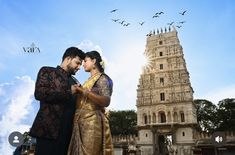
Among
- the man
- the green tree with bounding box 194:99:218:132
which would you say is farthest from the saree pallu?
the green tree with bounding box 194:99:218:132

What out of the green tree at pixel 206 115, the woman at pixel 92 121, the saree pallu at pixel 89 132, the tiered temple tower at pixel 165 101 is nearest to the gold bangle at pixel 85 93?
the woman at pixel 92 121

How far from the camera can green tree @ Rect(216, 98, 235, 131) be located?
4366cm

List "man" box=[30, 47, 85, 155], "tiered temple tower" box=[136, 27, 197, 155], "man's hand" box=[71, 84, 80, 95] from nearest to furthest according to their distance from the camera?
"man" box=[30, 47, 85, 155] → "man's hand" box=[71, 84, 80, 95] → "tiered temple tower" box=[136, 27, 197, 155]

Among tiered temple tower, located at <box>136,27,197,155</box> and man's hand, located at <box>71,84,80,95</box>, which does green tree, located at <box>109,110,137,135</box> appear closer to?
tiered temple tower, located at <box>136,27,197,155</box>

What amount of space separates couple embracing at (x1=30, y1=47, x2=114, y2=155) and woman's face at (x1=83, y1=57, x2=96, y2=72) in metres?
0.05

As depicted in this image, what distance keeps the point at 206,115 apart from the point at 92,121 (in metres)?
47.8

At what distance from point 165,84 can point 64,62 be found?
118ft

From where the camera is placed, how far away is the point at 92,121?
12.1 ft

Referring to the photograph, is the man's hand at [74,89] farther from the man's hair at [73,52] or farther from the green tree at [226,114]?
the green tree at [226,114]

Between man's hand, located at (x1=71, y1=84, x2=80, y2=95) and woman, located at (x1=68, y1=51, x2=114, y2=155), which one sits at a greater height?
man's hand, located at (x1=71, y1=84, x2=80, y2=95)

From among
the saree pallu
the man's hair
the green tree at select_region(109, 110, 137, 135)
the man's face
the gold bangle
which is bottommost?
the saree pallu

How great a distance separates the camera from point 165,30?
139 ft

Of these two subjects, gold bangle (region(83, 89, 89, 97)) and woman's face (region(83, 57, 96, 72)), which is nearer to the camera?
gold bangle (region(83, 89, 89, 97))

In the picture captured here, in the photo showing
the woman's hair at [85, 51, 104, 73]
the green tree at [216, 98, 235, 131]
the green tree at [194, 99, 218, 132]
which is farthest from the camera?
the green tree at [194, 99, 218, 132]
